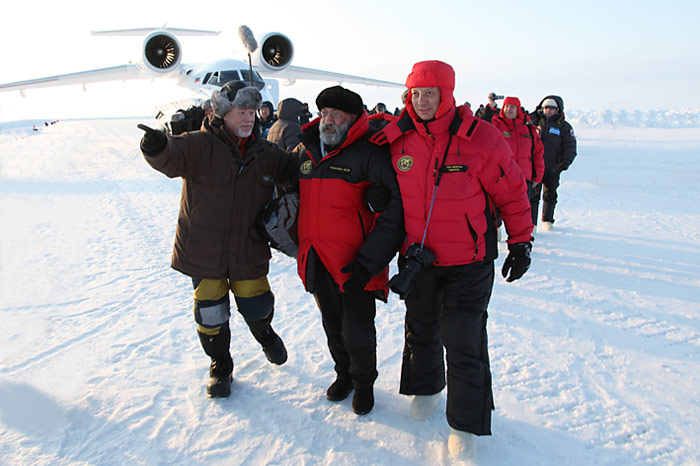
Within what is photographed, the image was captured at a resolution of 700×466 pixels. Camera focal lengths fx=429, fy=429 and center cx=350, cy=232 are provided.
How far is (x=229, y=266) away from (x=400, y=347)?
4.78 feet

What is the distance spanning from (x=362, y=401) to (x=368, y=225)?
101 centimetres

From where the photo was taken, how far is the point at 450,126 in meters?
2.07

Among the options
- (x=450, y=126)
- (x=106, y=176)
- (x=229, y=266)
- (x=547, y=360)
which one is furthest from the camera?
(x=106, y=176)

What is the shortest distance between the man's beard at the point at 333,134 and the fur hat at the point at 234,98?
409 mm

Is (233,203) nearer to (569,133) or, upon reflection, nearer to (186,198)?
→ (186,198)

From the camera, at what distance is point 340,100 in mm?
2248

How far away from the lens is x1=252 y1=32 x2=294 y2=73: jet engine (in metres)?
18.8

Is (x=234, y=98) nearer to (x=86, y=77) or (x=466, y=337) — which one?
(x=466, y=337)

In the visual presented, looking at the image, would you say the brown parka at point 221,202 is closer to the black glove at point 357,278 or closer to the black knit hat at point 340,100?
the black knit hat at point 340,100

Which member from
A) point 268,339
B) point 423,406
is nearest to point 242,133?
point 268,339

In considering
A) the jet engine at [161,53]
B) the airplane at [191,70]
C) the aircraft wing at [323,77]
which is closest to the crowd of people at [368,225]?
the airplane at [191,70]

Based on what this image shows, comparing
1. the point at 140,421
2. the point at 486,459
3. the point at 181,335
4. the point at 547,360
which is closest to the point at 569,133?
the point at 547,360

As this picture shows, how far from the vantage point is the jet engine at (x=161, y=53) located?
16.2m

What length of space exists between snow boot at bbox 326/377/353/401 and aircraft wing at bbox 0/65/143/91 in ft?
63.0
